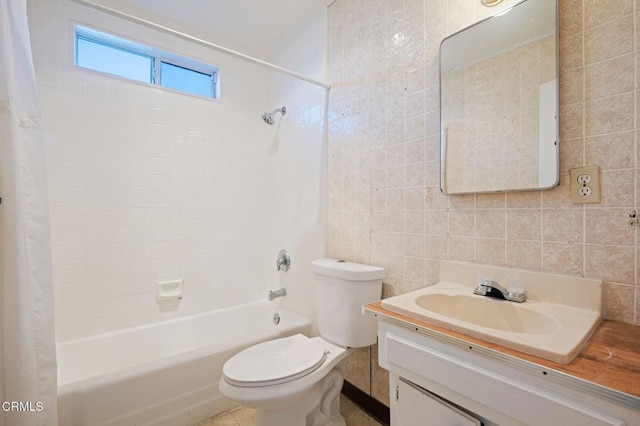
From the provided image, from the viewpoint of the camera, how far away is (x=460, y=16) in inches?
49.3

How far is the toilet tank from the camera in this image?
1.45 m

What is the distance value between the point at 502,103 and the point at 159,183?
2.11 metres

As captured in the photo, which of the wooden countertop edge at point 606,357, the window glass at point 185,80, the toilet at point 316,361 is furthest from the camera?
the window glass at point 185,80

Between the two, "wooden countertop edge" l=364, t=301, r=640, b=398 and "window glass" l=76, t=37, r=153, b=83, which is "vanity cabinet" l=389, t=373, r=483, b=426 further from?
→ "window glass" l=76, t=37, r=153, b=83

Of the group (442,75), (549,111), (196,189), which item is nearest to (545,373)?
(549,111)

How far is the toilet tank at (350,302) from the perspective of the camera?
4.76 feet

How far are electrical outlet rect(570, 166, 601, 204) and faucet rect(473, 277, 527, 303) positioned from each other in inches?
13.9

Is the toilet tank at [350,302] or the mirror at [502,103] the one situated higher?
the mirror at [502,103]

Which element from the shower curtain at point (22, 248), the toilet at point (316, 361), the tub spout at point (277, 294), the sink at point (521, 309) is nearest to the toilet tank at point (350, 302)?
the toilet at point (316, 361)

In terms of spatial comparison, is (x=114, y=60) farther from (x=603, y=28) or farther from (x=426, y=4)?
(x=603, y=28)

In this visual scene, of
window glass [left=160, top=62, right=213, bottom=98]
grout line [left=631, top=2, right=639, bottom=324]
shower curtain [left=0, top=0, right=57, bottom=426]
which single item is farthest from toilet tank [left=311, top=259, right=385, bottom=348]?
window glass [left=160, top=62, right=213, bottom=98]

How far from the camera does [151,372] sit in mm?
1438

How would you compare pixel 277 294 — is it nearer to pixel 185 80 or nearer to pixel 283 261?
pixel 283 261

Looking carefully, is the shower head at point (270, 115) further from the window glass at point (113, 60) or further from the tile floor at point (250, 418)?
the tile floor at point (250, 418)
